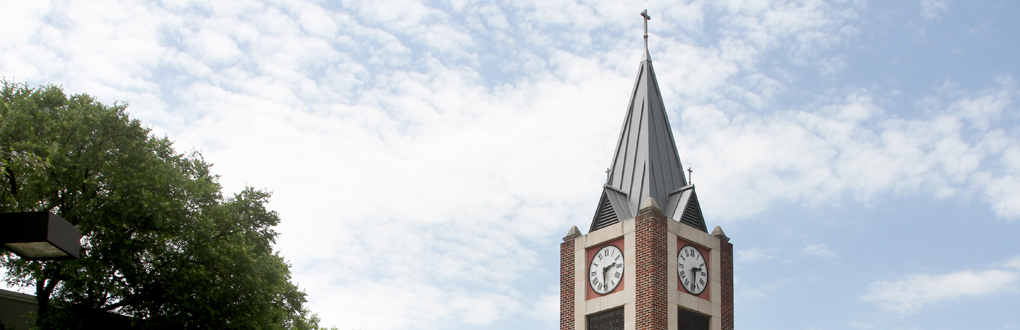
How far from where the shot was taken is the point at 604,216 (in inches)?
1528

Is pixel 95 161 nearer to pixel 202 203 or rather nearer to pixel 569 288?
pixel 202 203

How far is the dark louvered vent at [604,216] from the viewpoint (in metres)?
38.4

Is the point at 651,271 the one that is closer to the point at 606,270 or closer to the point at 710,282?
Answer: the point at 606,270

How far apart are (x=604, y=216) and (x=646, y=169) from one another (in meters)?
2.77

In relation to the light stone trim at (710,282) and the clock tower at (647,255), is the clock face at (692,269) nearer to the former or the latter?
the clock tower at (647,255)

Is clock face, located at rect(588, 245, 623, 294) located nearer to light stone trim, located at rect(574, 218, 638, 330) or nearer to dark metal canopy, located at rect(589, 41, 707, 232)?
light stone trim, located at rect(574, 218, 638, 330)

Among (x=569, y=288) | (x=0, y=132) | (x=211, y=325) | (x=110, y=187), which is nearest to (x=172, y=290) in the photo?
(x=211, y=325)

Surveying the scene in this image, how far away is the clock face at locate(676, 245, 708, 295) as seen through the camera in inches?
1451

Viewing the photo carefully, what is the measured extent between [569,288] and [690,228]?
208 inches

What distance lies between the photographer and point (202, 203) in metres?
31.9

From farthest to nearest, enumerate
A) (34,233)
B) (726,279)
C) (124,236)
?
(726,279)
(124,236)
(34,233)

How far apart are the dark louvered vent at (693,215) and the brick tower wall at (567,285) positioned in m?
4.65

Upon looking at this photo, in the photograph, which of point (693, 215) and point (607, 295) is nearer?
point (607, 295)

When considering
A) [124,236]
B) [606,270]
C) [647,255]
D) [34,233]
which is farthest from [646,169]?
[34,233]
